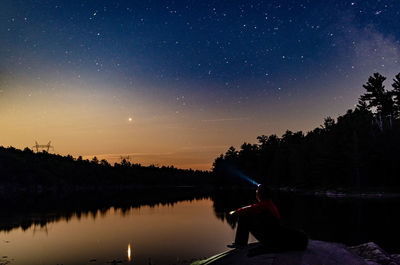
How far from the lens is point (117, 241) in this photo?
2847cm

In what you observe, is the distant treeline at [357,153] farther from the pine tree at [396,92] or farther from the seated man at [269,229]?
the seated man at [269,229]

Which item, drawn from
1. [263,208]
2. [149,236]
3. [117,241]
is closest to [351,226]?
[149,236]

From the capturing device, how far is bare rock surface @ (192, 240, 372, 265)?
880 centimetres

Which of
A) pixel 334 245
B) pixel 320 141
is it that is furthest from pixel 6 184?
pixel 334 245

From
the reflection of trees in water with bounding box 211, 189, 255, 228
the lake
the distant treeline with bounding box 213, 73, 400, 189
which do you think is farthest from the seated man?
the distant treeline with bounding box 213, 73, 400, 189

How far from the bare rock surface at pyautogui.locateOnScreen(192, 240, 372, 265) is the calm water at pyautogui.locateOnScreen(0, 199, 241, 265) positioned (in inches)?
450

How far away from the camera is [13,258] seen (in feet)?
72.5

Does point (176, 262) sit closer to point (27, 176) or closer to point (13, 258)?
point (13, 258)

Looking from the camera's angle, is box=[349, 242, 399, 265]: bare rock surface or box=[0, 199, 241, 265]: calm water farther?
box=[0, 199, 241, 265]: calm water

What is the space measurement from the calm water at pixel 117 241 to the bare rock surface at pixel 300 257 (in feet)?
37.5

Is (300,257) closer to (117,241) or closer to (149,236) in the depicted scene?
(117,241)

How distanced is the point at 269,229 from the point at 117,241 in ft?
72.8

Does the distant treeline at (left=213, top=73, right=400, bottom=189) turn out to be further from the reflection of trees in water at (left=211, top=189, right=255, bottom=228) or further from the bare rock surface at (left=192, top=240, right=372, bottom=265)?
the bare rock surface at (left=192, top=240, right=372, bottom=265)

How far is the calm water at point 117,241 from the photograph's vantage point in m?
22.0
